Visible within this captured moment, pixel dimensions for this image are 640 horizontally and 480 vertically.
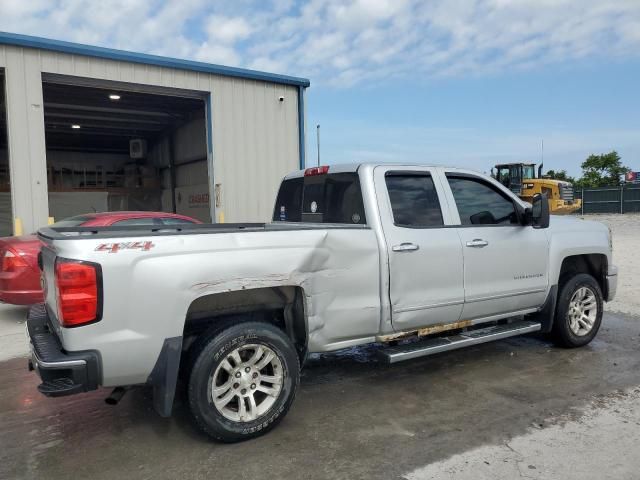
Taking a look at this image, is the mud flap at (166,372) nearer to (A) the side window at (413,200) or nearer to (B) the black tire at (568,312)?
(A) the side window at (413,200)

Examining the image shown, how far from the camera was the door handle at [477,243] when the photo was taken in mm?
4512

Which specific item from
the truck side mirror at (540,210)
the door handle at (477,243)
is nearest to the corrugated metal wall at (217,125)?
the door handle at (477,243)

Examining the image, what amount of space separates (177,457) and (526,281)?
11.2 ft

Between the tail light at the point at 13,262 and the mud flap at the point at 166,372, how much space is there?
14.7ft

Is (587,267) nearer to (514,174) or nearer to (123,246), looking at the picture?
(123,246)

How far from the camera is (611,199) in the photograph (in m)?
37.5

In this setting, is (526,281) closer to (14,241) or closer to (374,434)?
(374,434)

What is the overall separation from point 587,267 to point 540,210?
145cm

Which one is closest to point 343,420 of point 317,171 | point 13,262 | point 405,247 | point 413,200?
point 405,247

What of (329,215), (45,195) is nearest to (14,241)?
(45,195)

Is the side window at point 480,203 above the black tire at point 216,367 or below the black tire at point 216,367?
above

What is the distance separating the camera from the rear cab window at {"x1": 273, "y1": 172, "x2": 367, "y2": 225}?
4.35 meters

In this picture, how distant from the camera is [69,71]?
10.5m

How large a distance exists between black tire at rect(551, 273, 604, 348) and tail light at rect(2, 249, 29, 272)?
636 centimetres
